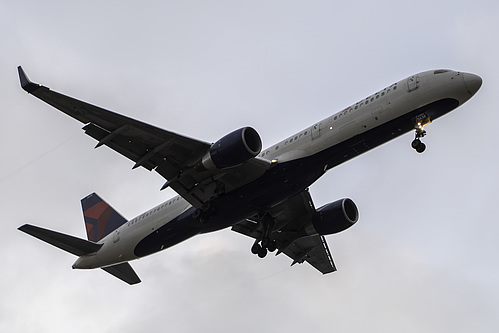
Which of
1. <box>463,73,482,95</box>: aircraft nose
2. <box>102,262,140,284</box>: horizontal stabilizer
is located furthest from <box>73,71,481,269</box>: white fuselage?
<box>102,262,140,284</box>: horizontal stabilizer

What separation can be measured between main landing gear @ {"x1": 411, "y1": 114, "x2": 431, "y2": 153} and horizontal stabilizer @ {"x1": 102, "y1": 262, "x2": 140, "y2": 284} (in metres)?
17.9

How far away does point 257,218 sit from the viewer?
37.9 meters

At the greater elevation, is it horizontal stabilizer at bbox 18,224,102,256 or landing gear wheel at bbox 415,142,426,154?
landing gear wheel at bbox 415,142,426,154

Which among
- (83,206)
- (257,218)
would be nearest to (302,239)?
(257,218)

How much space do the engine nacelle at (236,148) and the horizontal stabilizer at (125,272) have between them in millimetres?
12272

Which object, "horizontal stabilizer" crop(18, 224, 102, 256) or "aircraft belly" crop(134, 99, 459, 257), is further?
"horizontal stabilizer" crop(18, 224, 102, 256)

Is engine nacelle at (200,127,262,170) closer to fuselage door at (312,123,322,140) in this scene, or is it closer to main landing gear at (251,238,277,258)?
fuselage door at (312,123,322,140)

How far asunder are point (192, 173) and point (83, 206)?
555 inches

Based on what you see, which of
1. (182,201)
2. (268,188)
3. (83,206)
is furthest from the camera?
(83,206)

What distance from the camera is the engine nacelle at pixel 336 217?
36562mm

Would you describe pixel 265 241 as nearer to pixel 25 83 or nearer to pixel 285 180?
pixel 285 180

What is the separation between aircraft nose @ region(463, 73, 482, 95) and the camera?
30047 mm

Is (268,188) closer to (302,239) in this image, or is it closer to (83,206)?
(302,239)

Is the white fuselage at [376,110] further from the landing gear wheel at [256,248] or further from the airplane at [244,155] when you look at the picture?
the landing gear wheel at [256,248]
